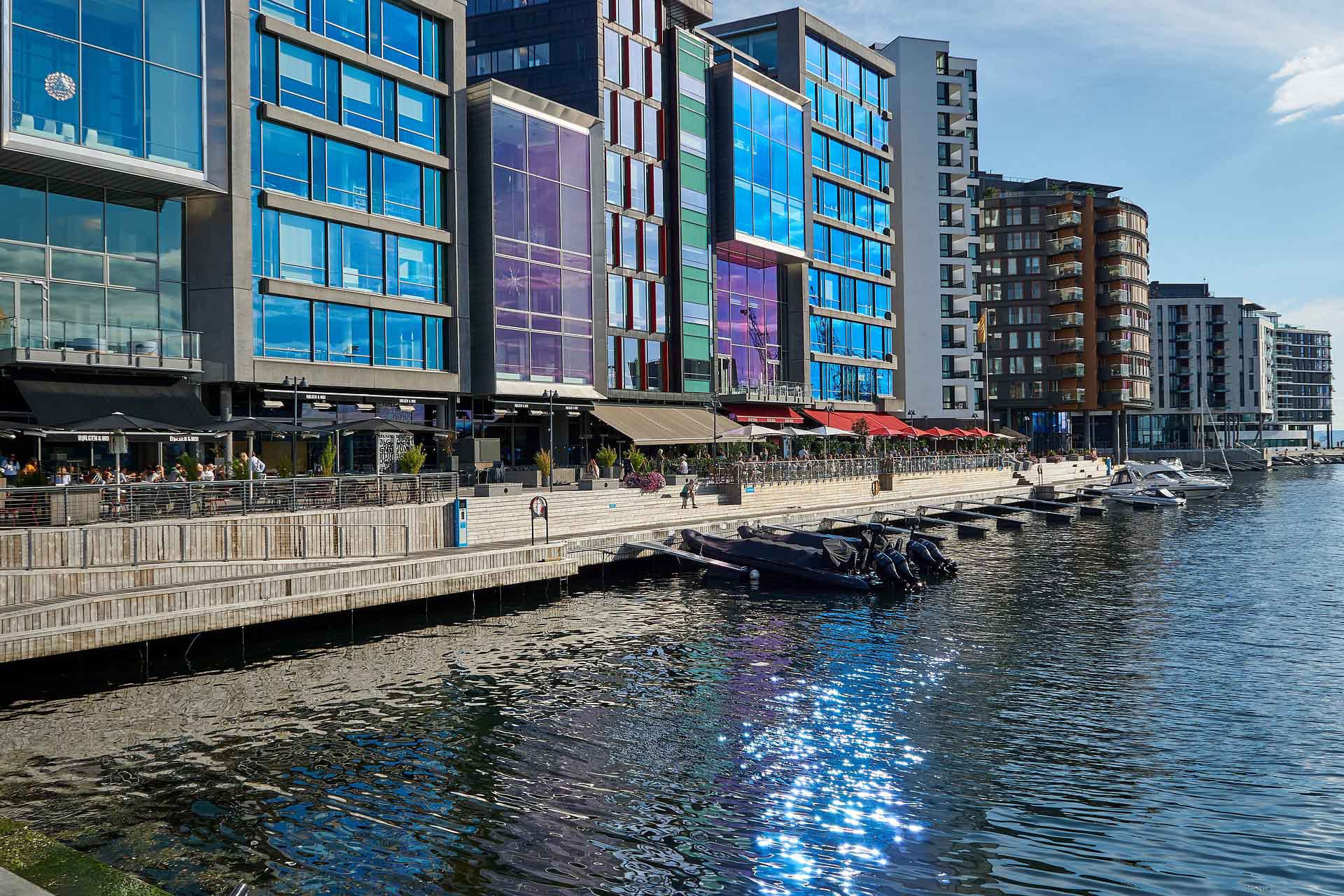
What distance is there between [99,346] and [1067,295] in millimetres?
101541

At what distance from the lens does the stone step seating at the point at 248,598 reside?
19172 millimetres

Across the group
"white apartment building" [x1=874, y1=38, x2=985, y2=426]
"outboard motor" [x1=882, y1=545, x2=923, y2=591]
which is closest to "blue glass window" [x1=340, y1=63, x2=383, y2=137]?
"outboard motor" [x1=882, y1=545, x2=923, y2=591]

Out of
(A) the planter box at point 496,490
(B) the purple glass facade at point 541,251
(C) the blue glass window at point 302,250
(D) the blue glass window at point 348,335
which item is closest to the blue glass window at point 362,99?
(C) the blue glass window at point 302,250

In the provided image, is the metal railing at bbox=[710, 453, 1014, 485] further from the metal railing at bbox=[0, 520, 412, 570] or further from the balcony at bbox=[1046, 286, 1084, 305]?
the balcony at bbox=[1046, 286, 1084, 305]

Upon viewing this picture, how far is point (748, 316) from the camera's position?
64.8 metres

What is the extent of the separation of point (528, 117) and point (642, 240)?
11.7 metres

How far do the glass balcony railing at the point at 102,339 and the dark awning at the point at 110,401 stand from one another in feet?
3.50

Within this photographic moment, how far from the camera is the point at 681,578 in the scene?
1388 inches

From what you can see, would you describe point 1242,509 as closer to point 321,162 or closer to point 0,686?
point 321,162

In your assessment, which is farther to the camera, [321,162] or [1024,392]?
[1024,392]

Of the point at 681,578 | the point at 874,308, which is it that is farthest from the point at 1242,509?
the point at 681,578

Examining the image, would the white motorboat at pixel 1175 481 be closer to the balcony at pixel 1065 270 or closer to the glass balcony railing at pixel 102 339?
the balcony at pixel 1065 270

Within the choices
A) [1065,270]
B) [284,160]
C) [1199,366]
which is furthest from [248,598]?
[1199,366]

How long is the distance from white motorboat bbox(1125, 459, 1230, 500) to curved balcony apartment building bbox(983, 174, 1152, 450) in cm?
2630
